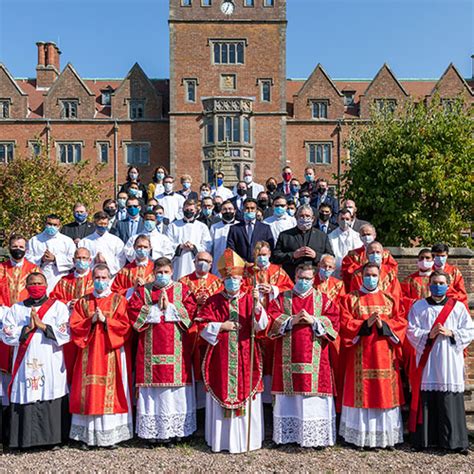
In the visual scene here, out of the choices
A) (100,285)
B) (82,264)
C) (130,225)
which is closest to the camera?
(100,285)

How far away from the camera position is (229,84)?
131ft

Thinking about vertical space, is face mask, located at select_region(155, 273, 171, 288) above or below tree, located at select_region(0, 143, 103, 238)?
below

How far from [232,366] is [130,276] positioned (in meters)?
2.16

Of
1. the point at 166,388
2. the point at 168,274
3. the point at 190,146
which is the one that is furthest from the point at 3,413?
the point at 190,146

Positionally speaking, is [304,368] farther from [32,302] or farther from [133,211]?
[133,211]

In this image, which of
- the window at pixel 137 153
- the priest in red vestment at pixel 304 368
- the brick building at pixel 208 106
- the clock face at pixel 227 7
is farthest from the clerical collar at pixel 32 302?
the clock face at pixel 227 7

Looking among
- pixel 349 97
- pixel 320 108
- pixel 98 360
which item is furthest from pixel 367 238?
pixel 349 97

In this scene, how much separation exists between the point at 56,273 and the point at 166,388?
9.94 ft

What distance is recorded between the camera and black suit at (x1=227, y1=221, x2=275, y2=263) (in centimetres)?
984

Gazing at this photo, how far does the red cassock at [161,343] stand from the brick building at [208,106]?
98.2 feet

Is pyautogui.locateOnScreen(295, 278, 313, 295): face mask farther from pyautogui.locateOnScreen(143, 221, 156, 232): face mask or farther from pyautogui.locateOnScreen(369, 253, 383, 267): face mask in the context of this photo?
pyautogui.locateOnScreen(143, 221, 156, 232): face mask

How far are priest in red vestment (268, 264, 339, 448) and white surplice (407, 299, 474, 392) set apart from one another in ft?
3.20

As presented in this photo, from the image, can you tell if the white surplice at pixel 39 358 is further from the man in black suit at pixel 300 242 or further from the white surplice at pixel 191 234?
the white surplice at pixel 191 234

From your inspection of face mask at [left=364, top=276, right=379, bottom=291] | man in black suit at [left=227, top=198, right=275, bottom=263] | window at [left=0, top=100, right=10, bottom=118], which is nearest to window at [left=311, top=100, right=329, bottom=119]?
window at [left=0, top=100, right=10, bottom=118]
